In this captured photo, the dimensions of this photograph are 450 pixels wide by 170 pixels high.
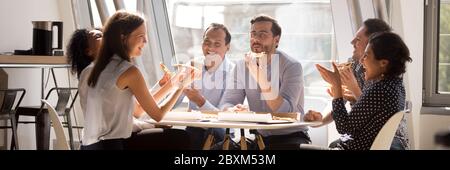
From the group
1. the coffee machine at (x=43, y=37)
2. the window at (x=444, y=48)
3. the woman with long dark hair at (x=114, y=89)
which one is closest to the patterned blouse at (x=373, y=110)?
the woman with long dark hair at (x=114, y=89)

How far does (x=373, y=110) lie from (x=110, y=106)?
0.87 metres

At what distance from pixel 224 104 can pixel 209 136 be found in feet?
0.69

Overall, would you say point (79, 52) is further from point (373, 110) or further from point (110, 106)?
point (373, 110)

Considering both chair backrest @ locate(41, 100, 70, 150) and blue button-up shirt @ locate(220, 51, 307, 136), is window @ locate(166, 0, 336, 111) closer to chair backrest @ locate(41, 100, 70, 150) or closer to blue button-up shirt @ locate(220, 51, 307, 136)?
blue button-up shirt @ locate(220, 51, 307, 136)

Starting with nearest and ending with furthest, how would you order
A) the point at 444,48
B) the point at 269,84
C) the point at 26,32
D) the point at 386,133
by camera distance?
the point at 386,133
the point at 269,84
the point at 444,48
the point at 26,32

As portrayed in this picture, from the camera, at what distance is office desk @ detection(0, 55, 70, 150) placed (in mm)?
2699

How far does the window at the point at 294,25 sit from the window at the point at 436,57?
533mm

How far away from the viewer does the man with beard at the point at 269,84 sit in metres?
2.29

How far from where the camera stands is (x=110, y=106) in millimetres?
1807


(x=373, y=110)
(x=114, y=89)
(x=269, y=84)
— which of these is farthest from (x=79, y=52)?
(x=373, y=110)

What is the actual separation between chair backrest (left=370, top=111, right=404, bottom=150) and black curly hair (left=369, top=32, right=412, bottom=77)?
0.66 ft

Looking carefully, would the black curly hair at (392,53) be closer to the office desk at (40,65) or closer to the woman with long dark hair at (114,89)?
the woman with long dark hair at (114,89)

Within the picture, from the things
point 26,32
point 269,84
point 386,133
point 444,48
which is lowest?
point 386,133
